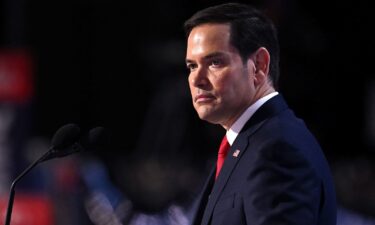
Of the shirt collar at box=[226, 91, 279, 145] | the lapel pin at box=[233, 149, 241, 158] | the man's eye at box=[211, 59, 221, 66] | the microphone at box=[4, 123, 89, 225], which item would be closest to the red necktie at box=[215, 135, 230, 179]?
the shirt collar at box=[226, 91, 279, 145]

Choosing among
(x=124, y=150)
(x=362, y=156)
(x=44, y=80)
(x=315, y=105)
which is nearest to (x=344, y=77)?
(x=315, y=105)

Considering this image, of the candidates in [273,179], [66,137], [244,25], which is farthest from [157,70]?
[273,179]

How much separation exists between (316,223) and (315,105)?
412 inches

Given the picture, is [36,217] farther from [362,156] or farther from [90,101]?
[90,101]

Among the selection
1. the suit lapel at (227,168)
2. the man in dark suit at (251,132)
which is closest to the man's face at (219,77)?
the man in dark suit at (251,132)

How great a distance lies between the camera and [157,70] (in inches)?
533

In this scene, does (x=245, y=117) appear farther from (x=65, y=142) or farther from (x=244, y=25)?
(x=65, y=142)

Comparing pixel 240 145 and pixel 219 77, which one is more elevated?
pixel 219 77

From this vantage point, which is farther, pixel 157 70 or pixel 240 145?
pixel 157 70

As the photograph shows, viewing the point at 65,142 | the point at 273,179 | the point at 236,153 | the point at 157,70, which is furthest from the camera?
the point at 157,70

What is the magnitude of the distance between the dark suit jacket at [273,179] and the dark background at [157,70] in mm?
7500

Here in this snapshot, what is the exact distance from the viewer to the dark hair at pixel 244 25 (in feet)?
9.78

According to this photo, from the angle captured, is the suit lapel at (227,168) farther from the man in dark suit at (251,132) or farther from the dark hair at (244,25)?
the dark hair at (244,25)

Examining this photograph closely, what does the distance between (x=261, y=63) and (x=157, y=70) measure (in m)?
10.6
